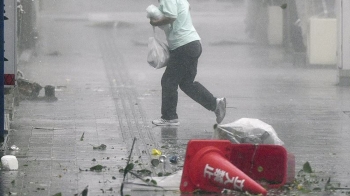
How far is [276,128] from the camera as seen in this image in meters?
11.6

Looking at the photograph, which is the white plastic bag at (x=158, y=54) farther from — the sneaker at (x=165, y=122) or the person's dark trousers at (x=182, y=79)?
the sneaker at (x=165, y=122)

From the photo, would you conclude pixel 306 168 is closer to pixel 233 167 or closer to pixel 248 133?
pixel 248 133

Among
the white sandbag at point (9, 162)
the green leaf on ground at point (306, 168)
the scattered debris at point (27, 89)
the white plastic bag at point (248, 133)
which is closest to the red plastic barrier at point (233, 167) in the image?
the green leaf on ground at point (306, 168)

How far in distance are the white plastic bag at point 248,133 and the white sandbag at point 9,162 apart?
180cm

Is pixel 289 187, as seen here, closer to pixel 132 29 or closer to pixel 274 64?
pixel 274 64

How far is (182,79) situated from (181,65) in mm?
218

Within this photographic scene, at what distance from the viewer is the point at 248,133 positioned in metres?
9.06

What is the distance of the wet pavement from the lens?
8.90m

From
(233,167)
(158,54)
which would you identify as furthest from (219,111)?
(233,167)

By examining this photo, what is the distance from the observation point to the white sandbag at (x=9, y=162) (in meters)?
8.52

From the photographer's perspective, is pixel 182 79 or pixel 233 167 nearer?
pixel 233 167

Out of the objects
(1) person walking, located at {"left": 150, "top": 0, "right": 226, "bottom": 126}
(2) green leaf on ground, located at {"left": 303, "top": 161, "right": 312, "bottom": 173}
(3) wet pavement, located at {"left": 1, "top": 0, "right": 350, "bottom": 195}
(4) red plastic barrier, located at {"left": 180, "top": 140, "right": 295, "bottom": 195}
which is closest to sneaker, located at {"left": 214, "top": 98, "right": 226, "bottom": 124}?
(1) person walking, located at {"left": 150, "top": 0, "right": 226, "bottom": 126}

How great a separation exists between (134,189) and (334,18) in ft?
42.2

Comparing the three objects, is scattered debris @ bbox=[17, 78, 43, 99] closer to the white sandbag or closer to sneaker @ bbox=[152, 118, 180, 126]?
sneaker @ bbox=[152, 118, 180, 126]
